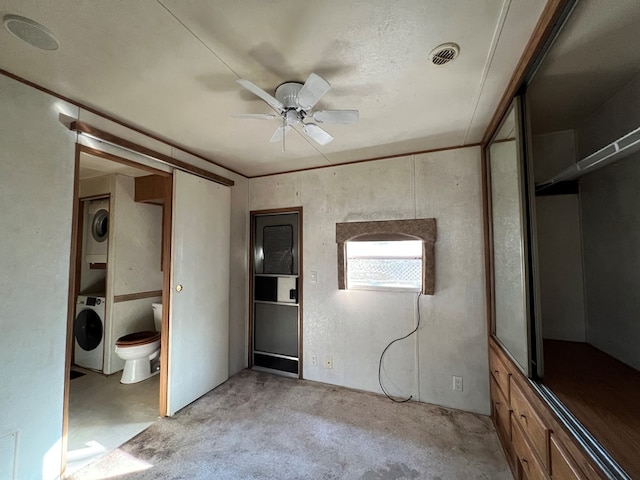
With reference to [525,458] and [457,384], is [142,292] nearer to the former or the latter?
[457,384]

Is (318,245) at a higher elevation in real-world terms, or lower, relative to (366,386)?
higher

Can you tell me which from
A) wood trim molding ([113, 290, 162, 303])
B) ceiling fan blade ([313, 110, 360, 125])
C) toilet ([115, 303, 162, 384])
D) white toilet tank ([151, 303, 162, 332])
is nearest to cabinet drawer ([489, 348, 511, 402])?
ceiling fan blade ([313, 110, 360, 125])

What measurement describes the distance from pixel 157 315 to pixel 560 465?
389 centimetres

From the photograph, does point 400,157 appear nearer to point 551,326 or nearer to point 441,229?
point 441,229

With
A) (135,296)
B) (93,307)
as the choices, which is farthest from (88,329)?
(135,296)

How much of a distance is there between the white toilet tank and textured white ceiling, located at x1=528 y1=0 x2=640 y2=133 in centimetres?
419

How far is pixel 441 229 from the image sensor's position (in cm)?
262

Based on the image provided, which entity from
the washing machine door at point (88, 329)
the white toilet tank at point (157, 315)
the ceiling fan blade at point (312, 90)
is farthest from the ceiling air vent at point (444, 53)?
the washing machine door at point (88, 329)

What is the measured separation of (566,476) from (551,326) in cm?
151

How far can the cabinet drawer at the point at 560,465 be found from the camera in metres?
0.99

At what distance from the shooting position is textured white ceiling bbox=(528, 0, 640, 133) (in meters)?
1.16

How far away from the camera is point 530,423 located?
1.41m

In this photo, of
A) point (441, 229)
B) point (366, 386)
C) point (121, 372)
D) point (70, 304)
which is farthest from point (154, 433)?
point (441, 229)

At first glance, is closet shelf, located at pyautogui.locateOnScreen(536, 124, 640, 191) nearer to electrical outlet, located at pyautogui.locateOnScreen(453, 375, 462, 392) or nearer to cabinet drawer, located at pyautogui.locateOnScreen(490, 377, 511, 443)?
cabinet drawer, located at pyautogui.locateOnScreen(490, 377, 511, 443)
